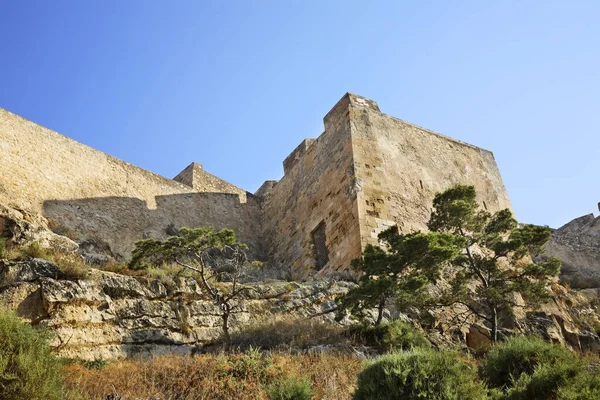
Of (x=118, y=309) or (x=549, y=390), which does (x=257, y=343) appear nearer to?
(x=118, y=309)

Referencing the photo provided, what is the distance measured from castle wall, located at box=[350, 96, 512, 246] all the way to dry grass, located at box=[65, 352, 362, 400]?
5398mm

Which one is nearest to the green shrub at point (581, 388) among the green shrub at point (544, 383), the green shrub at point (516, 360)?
the green shrub at point (544, 383)

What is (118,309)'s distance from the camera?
27.8ft

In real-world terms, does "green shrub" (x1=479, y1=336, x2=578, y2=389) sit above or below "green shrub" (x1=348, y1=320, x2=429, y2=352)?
below

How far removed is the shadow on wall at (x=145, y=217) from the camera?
13.6 meters

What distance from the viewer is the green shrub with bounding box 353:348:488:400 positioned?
19.9 feet

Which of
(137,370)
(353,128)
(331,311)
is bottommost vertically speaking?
(137,370)

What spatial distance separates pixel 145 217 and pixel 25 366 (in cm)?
1044

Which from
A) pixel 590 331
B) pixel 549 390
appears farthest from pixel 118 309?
pixel 590 331

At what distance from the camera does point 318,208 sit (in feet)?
50.7

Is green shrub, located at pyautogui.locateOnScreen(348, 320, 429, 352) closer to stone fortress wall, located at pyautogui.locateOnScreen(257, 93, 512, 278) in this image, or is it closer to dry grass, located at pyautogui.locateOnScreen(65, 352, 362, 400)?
dry grass, located at pyautogui.locateOnScreen(65, 352, 362, 400)

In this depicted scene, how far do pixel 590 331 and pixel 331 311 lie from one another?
632cm

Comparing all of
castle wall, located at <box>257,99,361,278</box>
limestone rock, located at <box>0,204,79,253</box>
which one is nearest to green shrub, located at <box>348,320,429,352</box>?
castle wall, located at <box>257,99,361,278</box>

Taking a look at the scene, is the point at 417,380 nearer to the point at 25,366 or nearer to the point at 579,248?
the point at 25,366
